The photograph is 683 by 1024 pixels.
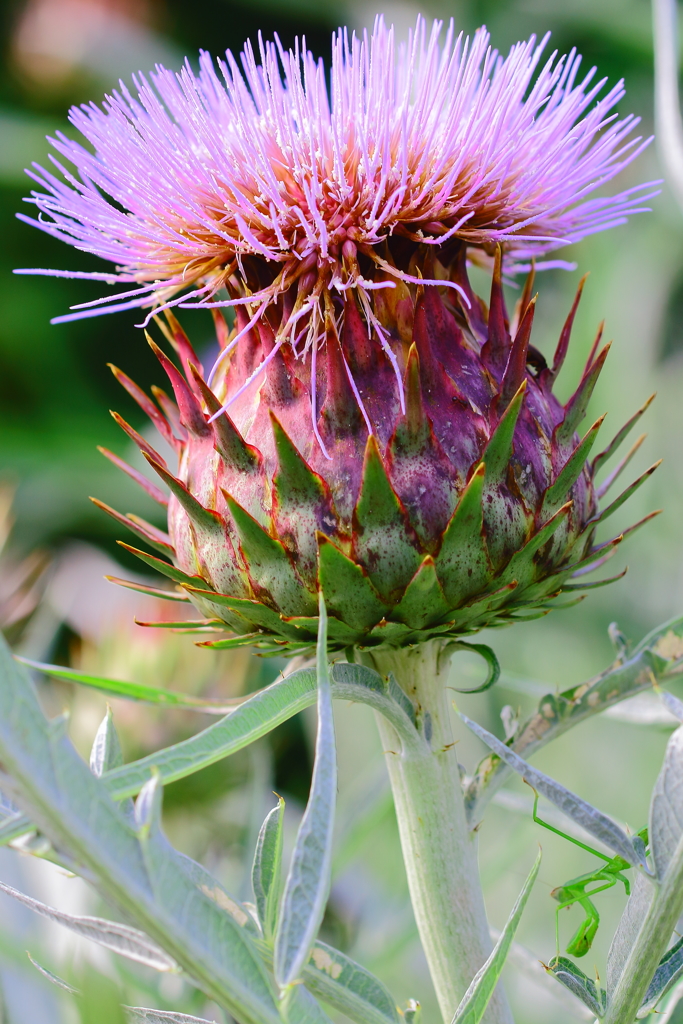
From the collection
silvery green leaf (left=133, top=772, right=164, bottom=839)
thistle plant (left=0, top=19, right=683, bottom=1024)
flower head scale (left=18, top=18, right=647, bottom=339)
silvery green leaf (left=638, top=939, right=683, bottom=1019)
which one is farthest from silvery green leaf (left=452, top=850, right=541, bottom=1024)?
flower head scale (left=18, top=18, right=647, bottom=339)

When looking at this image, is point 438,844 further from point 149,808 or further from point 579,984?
point 149,808

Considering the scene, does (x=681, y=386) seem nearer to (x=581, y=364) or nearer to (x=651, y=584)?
(x=581, y=364)

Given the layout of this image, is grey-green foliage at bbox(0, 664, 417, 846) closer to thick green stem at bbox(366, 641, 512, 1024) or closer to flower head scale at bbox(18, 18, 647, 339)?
thick green stem at bbox(366, 641, 512, 1024)

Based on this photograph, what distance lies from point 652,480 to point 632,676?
4.76 feet

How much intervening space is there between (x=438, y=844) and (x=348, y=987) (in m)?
0.12

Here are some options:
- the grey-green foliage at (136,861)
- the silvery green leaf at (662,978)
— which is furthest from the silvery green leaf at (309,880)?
the silvery green leaf at (662,978)

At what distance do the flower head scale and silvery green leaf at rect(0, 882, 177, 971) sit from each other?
38 centimetres

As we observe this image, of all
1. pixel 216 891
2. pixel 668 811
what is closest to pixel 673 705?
pixel 668 811

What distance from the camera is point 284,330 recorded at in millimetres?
634

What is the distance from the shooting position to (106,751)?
0.58 meters

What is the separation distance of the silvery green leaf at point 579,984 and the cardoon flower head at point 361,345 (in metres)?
0.21

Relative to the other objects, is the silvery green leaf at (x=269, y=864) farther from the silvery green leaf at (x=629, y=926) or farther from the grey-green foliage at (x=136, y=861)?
the silvery green leaf at (x=629, y=926)

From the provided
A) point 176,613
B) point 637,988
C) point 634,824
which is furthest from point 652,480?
point 637,988

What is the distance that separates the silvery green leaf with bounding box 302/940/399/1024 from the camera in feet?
1.90
